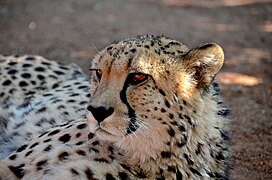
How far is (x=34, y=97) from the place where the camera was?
3525 mm

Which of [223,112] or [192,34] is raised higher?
[223,112]

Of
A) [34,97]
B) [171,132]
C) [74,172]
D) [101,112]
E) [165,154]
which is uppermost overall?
[101,112]

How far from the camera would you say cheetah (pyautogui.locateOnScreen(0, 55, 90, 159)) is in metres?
3.26

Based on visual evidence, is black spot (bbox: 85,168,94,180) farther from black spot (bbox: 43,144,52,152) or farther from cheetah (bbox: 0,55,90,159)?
cheetah (bbox: 0,55,90,159)

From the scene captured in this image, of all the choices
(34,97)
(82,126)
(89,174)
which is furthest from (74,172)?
(34,97)

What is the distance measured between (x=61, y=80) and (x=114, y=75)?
1.49 metres

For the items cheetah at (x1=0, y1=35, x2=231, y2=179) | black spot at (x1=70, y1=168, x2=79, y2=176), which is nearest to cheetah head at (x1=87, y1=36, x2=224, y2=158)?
cheetah at (x1=0, y1=35, x2=231, y2=179)

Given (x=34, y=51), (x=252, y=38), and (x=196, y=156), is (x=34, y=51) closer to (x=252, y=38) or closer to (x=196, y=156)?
(x=252, y=38)

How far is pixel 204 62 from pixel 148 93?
288mm

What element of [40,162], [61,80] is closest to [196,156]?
[40,162]

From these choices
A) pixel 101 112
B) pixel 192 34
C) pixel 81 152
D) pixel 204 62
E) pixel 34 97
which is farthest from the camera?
pixel 192 34

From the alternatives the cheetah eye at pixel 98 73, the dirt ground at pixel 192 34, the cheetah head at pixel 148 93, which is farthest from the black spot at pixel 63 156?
the dirt ground at pixel 192 34

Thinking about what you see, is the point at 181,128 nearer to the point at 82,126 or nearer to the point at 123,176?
the point at 123,176

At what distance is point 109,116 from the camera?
2150 mm
